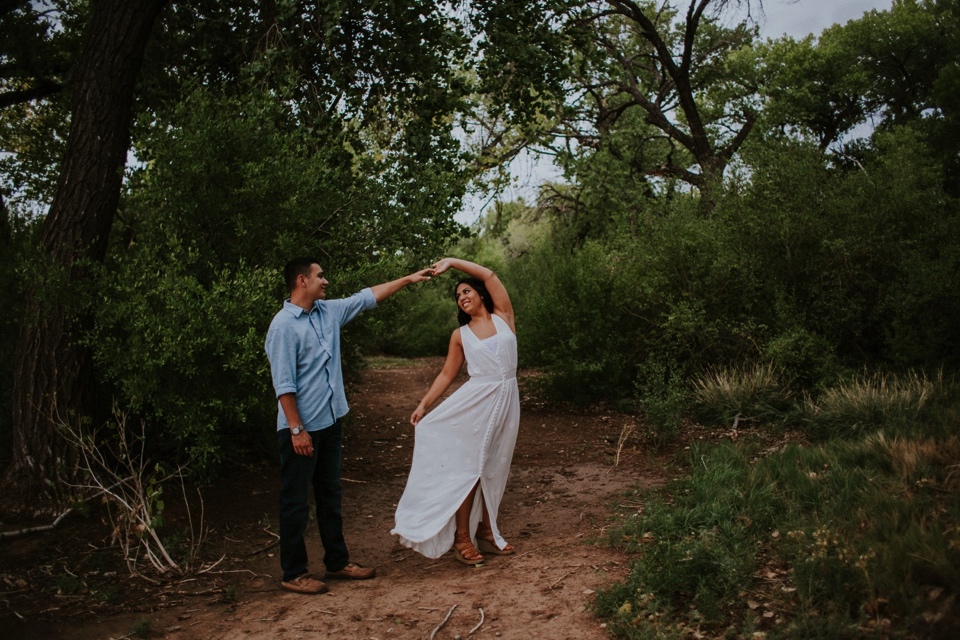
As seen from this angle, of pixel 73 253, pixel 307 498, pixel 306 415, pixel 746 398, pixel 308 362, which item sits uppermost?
pixel 73 253

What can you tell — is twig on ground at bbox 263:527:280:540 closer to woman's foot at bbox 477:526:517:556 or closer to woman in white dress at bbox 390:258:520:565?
woman in white dress at bbox 390:258:520:565

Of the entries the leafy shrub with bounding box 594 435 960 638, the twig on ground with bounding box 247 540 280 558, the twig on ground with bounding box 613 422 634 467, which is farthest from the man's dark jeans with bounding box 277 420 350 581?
the twig on ground with bounding box 613 422 634 467

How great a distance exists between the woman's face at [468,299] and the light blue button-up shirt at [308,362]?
37.0 inches

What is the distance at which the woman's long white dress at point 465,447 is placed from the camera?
18.6ft

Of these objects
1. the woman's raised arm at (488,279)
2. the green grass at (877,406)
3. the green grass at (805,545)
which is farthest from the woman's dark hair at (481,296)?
the green grass at (877,406)

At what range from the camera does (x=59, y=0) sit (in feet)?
34.9

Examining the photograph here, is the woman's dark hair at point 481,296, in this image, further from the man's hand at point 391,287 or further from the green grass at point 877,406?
the green grass at point 877,406

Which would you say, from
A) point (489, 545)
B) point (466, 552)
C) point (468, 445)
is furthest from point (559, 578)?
point (468, 445)

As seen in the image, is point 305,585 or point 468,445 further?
point 468,445

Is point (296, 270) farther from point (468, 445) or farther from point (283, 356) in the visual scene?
point (468, 445)

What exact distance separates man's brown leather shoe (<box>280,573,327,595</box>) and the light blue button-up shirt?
1.03m

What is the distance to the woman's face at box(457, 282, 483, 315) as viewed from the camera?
5758 millimetres

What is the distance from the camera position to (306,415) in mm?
5191

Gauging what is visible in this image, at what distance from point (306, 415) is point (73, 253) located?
130 inches
